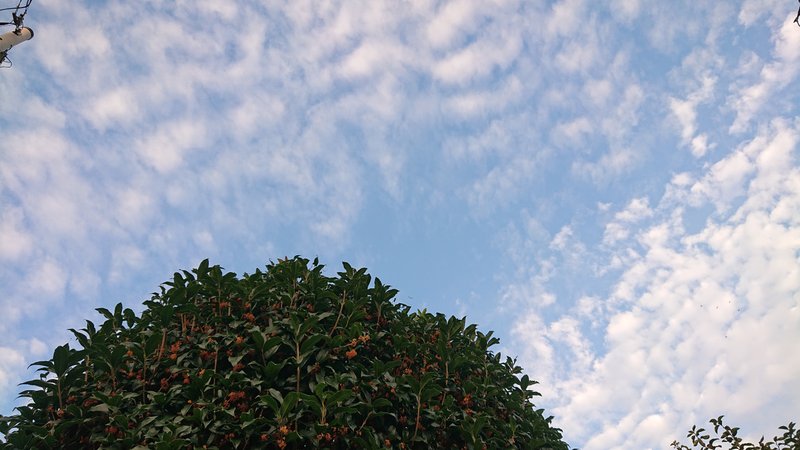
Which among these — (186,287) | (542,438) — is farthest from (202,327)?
(542,438)

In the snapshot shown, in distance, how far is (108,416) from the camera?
559 cm

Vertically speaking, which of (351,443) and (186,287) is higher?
(186,287)

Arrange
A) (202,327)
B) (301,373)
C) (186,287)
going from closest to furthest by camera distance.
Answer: (301,373) < (202,327) < (186,287)

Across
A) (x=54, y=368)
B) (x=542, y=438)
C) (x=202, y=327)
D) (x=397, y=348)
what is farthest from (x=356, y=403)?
(x=54, y=368)

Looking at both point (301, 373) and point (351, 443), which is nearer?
point (351, 443)

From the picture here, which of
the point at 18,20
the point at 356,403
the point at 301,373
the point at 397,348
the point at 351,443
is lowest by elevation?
the point at 351,443

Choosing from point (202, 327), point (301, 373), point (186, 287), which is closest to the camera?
point (301, 373)

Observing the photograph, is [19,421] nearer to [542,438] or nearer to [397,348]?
[397,348]

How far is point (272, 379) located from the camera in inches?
224

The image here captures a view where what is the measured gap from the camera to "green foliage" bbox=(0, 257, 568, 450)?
5332mm

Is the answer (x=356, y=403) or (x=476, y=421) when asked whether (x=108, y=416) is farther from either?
(x=476, y=421)

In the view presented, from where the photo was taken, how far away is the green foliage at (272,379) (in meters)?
5.33

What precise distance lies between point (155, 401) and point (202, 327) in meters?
1.07

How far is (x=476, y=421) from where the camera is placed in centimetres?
598
